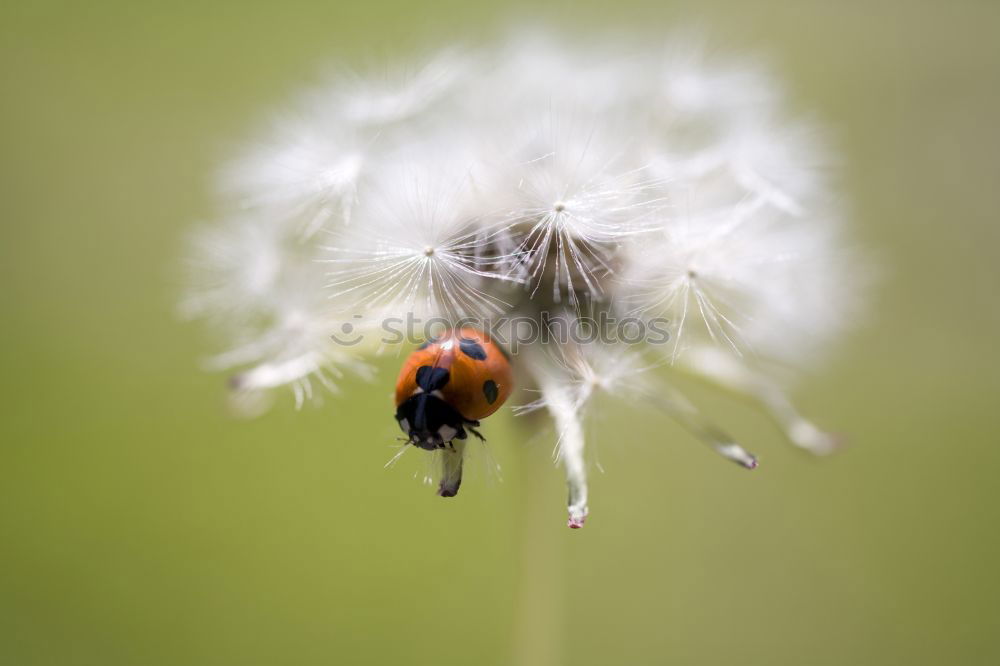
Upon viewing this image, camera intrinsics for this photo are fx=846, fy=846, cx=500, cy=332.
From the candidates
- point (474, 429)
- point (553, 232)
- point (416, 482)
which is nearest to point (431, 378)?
point (474, 429)

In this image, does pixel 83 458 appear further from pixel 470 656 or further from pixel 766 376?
pixel 766 376

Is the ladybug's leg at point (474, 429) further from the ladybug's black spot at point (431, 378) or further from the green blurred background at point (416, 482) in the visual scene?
the green blurred background at point (416, 482)

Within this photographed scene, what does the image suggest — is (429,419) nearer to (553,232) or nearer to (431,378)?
(431,378)

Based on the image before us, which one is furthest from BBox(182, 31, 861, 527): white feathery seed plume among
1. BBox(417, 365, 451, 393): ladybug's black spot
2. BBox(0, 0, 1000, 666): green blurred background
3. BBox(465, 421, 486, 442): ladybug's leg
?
BBox(0, 0, 1000, 666): green blurred background

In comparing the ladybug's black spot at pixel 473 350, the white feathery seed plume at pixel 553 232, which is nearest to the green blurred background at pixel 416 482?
the white feathery seed plume at pixel 553 232

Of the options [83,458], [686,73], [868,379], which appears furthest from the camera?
[868,379]

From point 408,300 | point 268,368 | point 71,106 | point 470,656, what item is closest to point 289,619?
point 470,656

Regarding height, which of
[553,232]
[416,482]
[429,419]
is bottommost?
[429,419]
